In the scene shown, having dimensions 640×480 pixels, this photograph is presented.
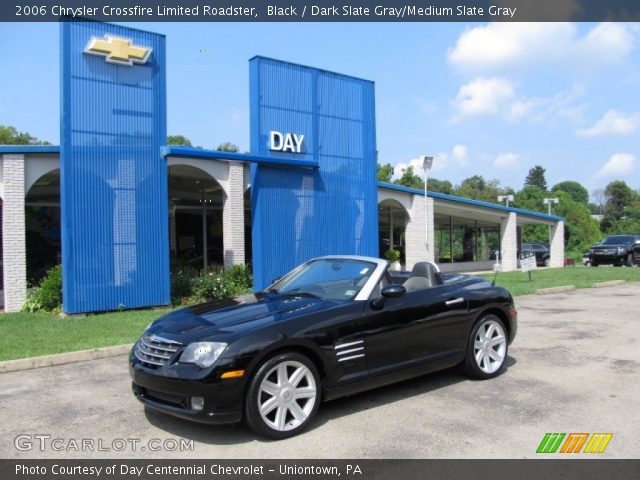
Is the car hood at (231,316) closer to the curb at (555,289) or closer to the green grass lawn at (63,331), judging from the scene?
the green grass lawn at (63,331)

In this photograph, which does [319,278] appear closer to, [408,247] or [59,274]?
[59,274]

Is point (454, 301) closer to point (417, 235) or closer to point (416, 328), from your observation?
point (416, 328)

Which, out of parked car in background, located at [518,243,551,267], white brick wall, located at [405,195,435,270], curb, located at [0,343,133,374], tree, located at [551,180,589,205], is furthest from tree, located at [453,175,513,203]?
curb, located at [0,343,133,374]

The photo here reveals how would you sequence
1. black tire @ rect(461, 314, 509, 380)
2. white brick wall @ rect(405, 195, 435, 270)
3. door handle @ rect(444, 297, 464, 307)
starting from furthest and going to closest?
1. white brick wall @ rect(405, 195, 435, 270)
2. black tire @ rect(461, 314, 509, 380)
3. door handle @ rect(444, 297, 464, 307)

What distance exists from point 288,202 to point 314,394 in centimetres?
1071

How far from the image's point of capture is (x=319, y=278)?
611cm

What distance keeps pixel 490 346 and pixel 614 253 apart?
92.6 feet

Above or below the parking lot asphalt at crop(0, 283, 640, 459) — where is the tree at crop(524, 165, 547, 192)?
above

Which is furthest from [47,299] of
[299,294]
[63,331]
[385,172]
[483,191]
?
[483,191]

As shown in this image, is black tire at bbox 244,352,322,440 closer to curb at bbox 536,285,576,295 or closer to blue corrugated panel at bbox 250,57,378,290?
blue corrugated panel at bbox 250,57,378,290

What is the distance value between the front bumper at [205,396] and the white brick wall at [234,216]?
12030 mm

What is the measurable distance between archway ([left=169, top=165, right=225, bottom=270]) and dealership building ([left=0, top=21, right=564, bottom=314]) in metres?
1.47

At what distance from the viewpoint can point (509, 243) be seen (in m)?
28.8

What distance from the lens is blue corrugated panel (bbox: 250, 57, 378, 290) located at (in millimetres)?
14711
